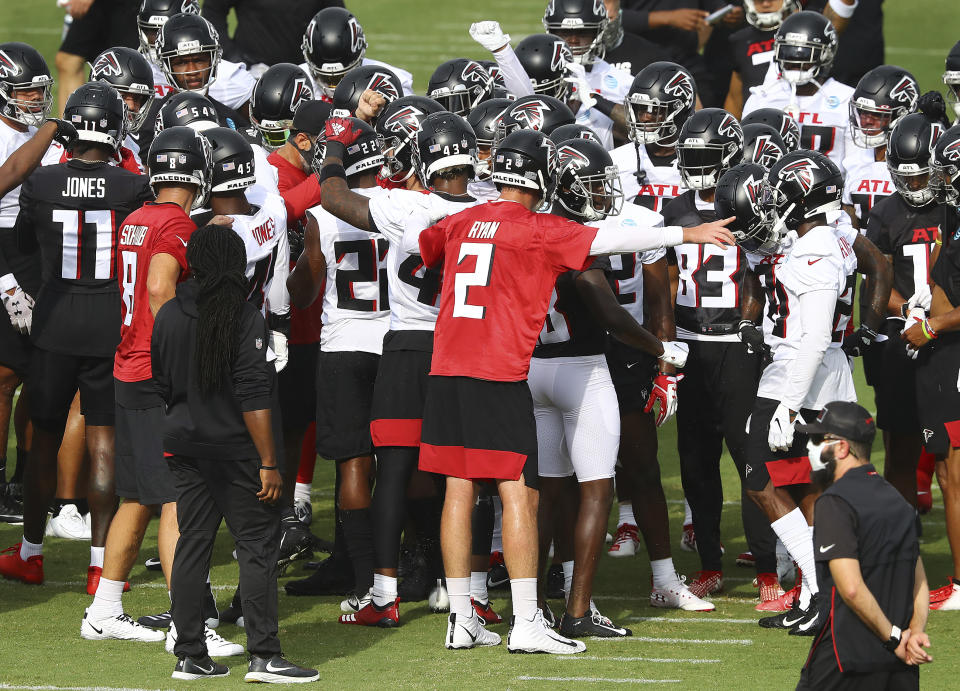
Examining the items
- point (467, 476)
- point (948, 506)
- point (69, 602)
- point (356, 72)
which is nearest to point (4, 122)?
point (356, 72)

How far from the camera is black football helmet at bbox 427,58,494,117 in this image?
870 cm

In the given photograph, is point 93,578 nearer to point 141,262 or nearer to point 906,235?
point 141,262

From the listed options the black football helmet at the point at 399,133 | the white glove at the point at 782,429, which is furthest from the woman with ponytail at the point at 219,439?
the white glove at the point at 782,429

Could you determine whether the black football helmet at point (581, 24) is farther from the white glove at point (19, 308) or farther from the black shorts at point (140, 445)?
the black shorts at point (140, 445)

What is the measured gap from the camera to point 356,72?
8297mm

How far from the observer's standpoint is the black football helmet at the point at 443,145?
671 cm

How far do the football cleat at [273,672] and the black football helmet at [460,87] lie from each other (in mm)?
3839

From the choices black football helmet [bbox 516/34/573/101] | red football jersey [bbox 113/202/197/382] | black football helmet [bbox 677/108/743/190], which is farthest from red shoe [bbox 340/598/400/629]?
black football helmet [bbox 516/34/573/101]

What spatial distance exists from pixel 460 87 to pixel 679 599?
325 cm

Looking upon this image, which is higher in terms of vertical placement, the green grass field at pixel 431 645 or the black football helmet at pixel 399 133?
the black football helmet at pixel 399 133

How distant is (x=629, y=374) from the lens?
7.51 metres

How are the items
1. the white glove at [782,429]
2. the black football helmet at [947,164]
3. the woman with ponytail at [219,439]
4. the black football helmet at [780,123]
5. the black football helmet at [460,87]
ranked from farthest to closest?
the black football helmet at [460,87]
the black football helmet at [780,123]
the black football helmet at [947,164]
the white glove at [782,429]
the woman with ponytail at [219,439]

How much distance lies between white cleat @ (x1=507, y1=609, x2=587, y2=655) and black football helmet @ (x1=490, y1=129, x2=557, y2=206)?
5.87ft

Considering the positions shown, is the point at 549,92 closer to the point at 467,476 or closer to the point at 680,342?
the point at 680,342
